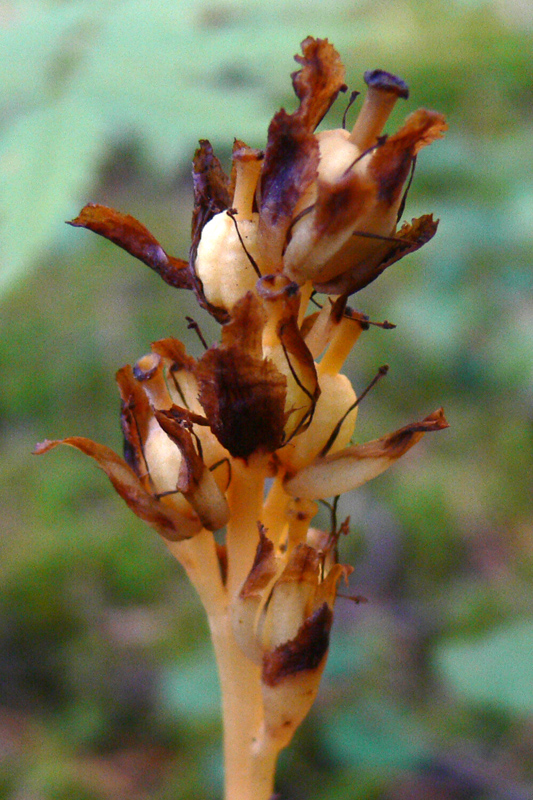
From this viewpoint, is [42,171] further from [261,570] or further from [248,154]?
[261,570]

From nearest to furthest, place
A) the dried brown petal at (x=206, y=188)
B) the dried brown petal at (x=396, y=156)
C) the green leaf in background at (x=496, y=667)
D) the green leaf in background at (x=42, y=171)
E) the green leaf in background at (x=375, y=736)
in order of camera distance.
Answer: the dried brown petal at (x=396, y=156) → the dried brown petal at (x=206, y=188) → the green leaf in background at (x=42, y=171) → the green leaf in background at (x=496, y=667) → the green leaf in background at (x=375, y=736)

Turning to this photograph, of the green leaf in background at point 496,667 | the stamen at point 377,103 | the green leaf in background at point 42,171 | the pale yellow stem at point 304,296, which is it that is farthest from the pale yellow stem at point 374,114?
the green leaf in background at point 496,667

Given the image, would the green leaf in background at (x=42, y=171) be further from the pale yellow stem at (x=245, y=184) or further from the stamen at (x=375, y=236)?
the stamen at (x=375, y=236)

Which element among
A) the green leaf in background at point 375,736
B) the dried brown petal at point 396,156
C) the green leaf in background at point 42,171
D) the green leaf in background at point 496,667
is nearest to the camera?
the dried brown petal at point 396,156

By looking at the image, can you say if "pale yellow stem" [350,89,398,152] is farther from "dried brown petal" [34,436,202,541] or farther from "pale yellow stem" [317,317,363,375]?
"dried brown petal" [34,436,202,541]

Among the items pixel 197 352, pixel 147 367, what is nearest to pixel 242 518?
pixel 147 367

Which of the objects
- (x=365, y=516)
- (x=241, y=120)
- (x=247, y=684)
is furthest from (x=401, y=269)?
(x=247, y=684)
